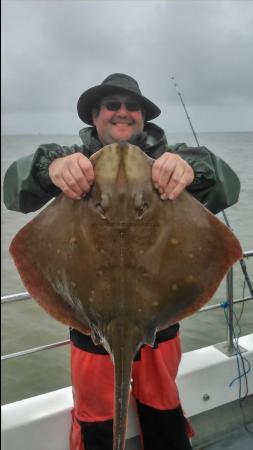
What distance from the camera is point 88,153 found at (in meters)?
2.44

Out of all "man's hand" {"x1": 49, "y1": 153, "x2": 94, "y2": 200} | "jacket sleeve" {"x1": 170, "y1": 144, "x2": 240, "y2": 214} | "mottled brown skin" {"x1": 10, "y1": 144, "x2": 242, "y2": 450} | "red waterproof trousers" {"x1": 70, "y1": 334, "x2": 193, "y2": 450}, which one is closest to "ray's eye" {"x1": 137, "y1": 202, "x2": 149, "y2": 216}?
"mottled brown skin" {"x1": 10, "y1": 144, "x2": 242, "y2": 450}

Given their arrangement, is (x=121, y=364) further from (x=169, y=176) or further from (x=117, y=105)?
(x=117, y=105)

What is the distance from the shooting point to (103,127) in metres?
2.52

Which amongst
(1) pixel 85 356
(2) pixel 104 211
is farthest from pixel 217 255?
(1) pixel 85 356

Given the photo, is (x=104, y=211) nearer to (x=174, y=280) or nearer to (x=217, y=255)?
(x=174, y=280)

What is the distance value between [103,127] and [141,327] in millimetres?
1277

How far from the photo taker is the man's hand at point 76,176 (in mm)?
1662

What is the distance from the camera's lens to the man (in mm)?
2234

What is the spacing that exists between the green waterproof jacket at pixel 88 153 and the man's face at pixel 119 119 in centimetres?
9

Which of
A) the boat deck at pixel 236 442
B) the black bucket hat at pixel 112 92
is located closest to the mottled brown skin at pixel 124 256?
the black bucket hat at pixel 112 92

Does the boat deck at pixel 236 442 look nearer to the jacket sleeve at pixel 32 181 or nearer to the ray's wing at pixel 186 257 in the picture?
the ray's wing at pixel 186 257

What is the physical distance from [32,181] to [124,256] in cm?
76

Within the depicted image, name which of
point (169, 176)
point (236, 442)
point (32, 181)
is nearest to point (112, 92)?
point (32, 181)

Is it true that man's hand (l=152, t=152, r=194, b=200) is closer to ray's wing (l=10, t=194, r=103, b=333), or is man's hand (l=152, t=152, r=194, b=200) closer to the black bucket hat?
ray's wing (l=10, t=194, r=103, b=333)
